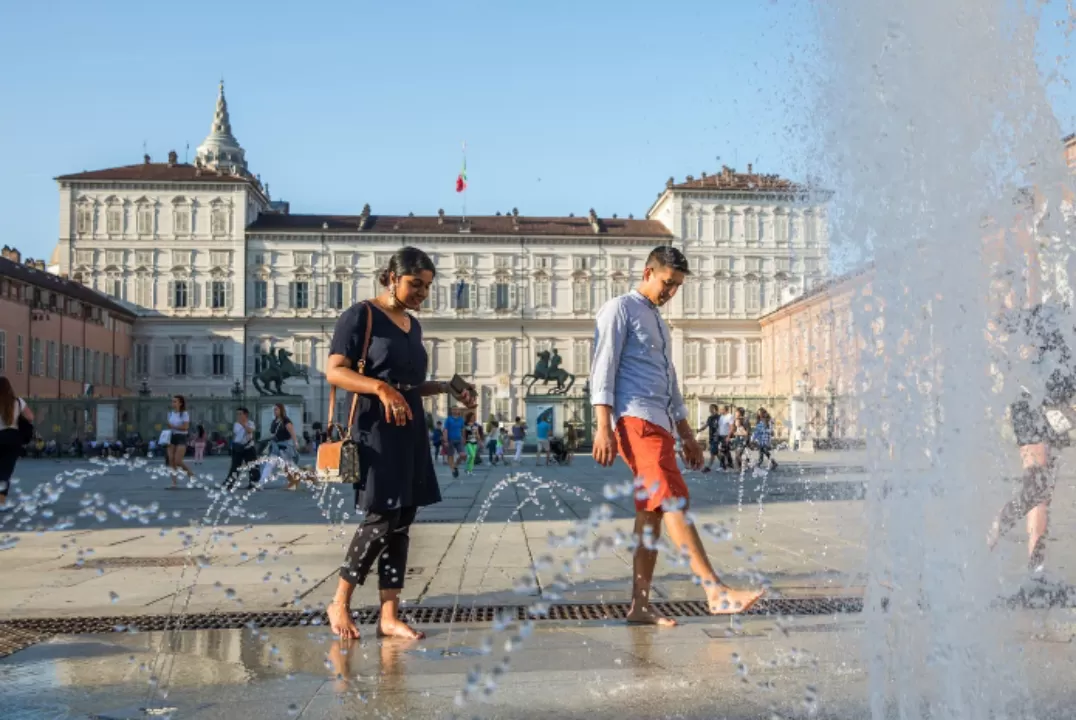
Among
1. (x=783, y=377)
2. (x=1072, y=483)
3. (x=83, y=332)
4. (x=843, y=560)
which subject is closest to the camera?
(x=843, y=560)

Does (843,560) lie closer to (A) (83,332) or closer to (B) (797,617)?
(B) (797,617)

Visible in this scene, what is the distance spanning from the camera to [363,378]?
4.33 metres

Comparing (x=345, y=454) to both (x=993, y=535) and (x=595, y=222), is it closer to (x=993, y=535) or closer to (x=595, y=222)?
(x=993, y=535)

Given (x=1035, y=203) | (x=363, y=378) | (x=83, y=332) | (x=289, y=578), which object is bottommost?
(x=289, y=578)

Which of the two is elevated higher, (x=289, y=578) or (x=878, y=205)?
(x=878, y=205)

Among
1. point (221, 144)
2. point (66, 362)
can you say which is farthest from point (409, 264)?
point (221, 144)

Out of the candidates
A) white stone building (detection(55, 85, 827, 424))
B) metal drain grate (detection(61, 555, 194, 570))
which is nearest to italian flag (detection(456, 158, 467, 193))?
white stone building (detection(55, 85, 827, 424))

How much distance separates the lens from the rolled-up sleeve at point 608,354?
4.64 meters

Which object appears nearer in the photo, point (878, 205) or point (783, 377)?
point (878, 205)

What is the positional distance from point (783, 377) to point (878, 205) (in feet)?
198

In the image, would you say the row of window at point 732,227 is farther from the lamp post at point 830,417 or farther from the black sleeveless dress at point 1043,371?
the black sleeveless dress at point 1043,371

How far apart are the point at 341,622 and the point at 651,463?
1469mm

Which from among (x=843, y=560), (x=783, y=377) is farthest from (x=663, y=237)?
(x=843, y=560)

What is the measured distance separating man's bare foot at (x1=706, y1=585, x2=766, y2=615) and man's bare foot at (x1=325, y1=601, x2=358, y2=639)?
5.04ft
